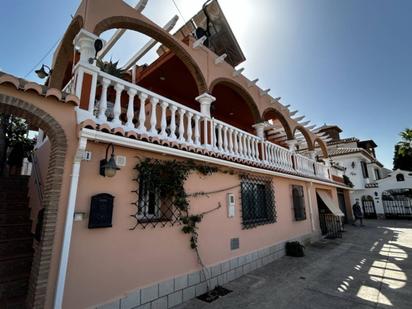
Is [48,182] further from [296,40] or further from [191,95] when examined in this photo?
[296,40]

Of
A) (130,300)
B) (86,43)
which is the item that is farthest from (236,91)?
(130,300)

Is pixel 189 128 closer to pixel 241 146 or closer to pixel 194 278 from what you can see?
pixel 241 146

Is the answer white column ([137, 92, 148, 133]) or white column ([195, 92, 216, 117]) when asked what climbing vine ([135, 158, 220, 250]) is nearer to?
white column ([137, 92, 148, 133])

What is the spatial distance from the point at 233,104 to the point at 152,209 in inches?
272

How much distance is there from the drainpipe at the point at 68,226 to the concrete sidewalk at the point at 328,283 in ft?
8.28

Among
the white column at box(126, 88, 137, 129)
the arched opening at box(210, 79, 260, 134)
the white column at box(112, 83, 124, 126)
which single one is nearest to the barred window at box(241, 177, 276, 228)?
the arched opening at box(210, 79, 260, 134)

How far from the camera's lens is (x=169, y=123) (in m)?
7.02

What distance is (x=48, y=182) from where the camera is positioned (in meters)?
3.40

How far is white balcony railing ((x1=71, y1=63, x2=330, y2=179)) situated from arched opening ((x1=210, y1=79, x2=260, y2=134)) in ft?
4.73

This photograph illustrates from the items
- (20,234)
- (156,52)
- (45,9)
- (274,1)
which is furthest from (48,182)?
(156,52)

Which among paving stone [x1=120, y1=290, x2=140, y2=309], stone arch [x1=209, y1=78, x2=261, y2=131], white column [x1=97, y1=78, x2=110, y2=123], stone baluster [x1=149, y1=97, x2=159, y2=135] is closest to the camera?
paving stone [x1=120, y1=290, x2=140, y2=309]

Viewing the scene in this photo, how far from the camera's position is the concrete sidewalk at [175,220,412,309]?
4570 mm

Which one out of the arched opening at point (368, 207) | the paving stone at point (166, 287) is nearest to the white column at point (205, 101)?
the paving stone at point (166, 287)

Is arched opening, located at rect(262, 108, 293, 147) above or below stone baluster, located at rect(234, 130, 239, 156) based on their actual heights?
above
